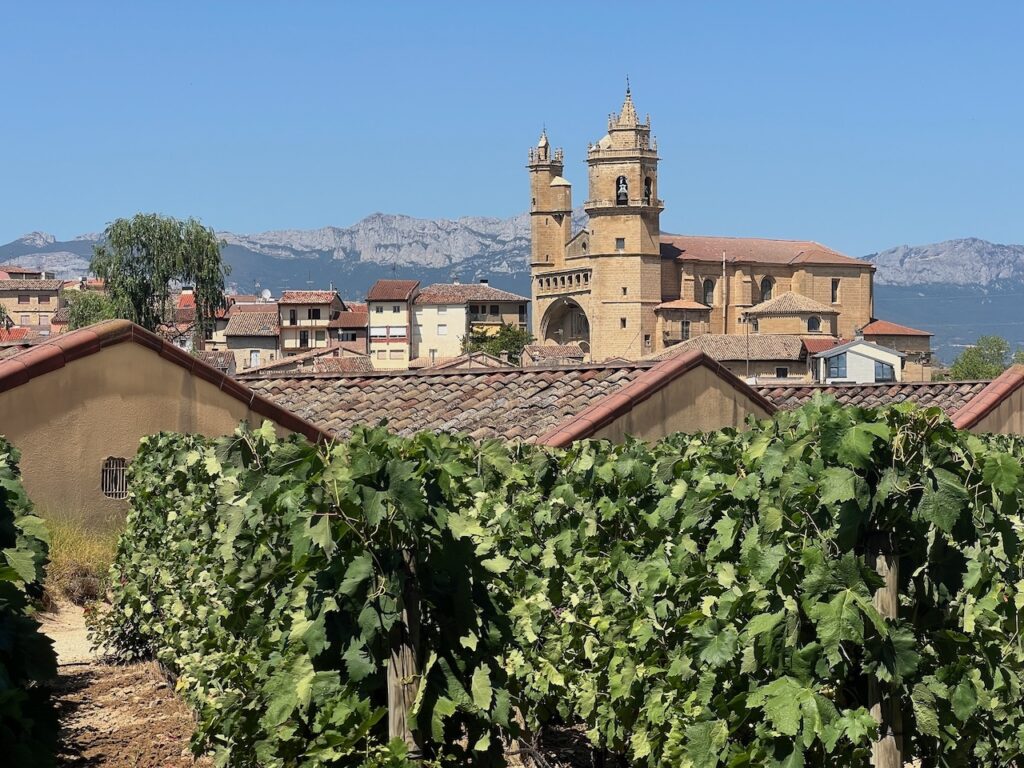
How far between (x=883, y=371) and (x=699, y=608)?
93.6m

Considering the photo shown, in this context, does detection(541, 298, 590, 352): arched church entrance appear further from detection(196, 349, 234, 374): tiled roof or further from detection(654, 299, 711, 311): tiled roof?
detection(196, 349, 234, 374): tiled roof

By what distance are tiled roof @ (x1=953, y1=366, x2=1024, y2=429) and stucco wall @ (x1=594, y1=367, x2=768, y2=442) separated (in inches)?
132

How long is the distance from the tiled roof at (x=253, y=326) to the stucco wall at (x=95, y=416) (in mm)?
114229

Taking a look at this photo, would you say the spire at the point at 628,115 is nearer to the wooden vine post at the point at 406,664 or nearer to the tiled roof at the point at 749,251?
the tiled roof at the point at 749,251

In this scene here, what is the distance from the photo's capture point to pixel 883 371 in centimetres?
9725

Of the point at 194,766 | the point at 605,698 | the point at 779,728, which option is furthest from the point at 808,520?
the point at 194,766

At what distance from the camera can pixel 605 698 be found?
8.24 m

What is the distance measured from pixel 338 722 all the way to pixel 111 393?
1024cm

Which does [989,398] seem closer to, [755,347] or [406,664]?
[406,664]

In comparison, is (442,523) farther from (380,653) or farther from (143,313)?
(143,313)

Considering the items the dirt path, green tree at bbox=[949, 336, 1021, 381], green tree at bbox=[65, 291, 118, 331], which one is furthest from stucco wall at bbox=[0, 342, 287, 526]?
green tree at bbox=[949, 336, 1021, 381]

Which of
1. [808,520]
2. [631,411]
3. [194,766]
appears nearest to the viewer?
[808,520]

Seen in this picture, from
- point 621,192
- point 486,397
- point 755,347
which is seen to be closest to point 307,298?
point 621,192

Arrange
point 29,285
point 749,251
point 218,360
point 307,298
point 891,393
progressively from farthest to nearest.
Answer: point 29,285
point 749,251
point 307,298
point 218,360
point 891,393
